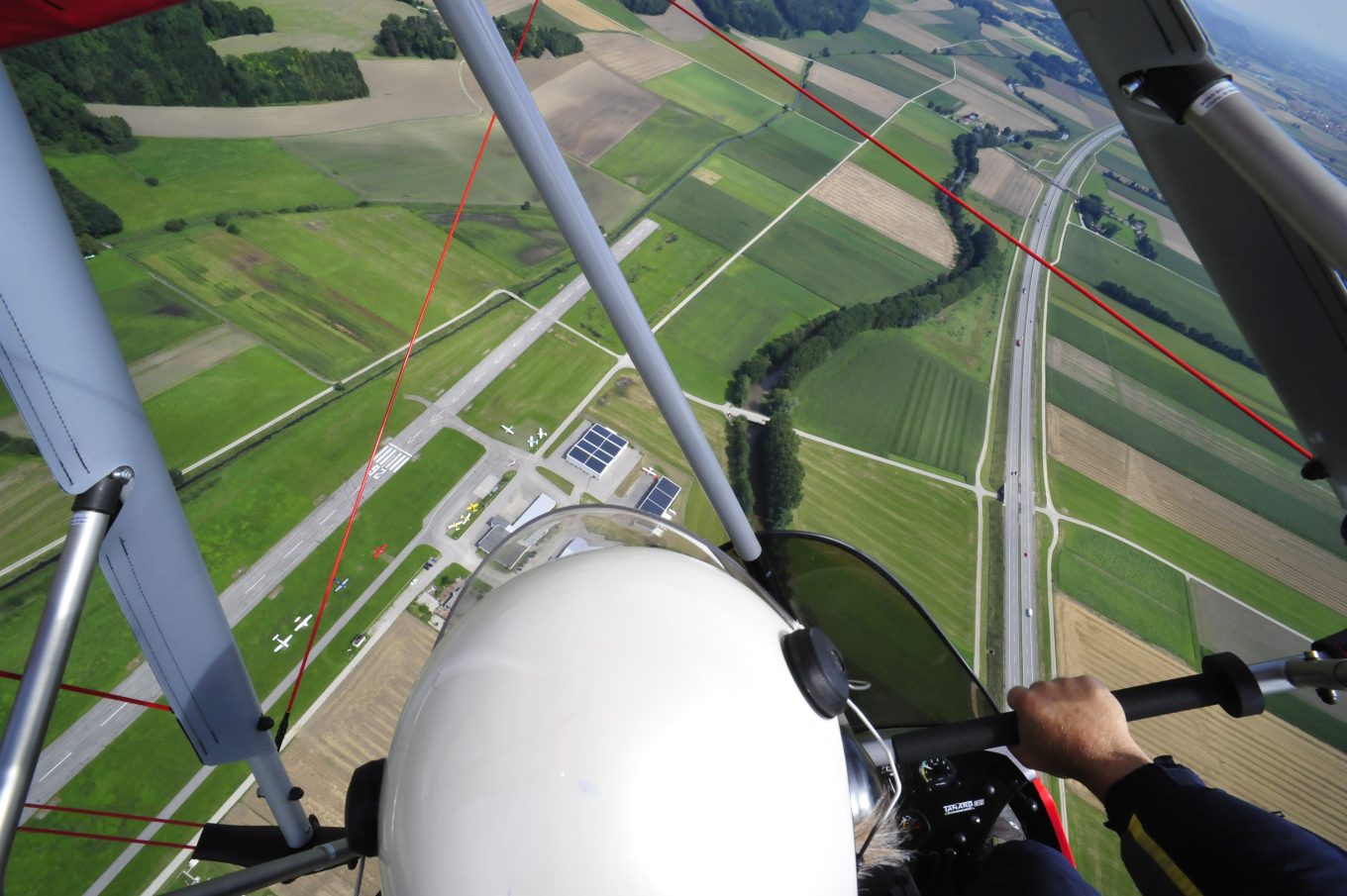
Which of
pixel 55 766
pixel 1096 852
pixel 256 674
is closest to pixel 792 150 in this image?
pixel 1096 852

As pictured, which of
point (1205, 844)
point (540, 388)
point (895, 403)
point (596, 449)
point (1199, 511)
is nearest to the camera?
point (1205, 844)

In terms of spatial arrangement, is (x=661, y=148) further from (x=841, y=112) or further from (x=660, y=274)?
(x=841, y=112)

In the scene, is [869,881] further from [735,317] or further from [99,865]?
[735,317]

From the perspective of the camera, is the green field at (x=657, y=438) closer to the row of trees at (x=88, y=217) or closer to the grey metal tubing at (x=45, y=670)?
the grey metal tubing at (x=45, y=670)

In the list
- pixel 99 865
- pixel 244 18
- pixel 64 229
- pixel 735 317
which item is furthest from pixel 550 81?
pixel 64 229

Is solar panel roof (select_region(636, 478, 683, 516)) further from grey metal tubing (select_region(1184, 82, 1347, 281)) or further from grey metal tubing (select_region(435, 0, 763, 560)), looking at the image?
grey metal tubing (select_region(1184, 82, 1347, 281))

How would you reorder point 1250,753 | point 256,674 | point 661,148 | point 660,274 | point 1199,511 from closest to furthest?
point 256,674 → point 1250,753 → point 1199,511 → point 660,274 → point 661,148
